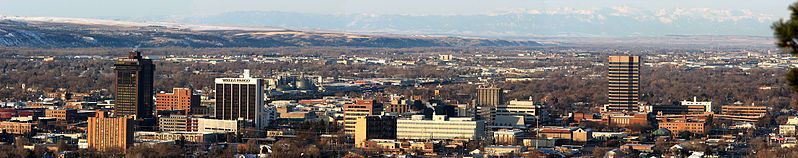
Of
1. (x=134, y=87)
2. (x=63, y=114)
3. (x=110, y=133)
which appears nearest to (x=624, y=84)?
(x=134, y=87)

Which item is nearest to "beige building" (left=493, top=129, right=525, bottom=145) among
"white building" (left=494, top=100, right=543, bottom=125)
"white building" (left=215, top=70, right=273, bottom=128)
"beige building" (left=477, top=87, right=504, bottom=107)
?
"white building" (left=215, top=70, right=273, bottom=128)

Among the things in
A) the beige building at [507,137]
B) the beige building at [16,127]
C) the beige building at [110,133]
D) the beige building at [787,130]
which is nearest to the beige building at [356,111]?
the beige building at [507,137]

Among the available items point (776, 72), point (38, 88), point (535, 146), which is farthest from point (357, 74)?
point (535, 146)

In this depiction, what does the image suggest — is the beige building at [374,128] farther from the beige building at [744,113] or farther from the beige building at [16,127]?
the beige building at [744,113]

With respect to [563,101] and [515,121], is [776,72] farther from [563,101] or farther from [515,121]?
[515,121]

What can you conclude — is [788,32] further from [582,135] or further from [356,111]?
[356,111]

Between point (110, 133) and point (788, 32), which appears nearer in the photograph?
point (788, 32)

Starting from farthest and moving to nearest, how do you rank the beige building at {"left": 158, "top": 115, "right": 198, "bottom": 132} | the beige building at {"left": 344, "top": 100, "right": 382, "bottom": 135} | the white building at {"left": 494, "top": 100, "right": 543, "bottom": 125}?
the white building at {"left": 494, "top": 100, "right": 543, "bottom": 125}, the beige building at {"left": 158, "top": 115, "right": 198, "bottom": 132}, the beige building at {"left": 344, "top": 100, "right": 382, "bottom": 135}

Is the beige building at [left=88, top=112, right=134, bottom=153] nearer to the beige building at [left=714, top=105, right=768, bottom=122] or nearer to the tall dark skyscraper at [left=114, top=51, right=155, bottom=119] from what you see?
the tall dark skyscraper at [left=114, top=51, right=155, bottom=119]
